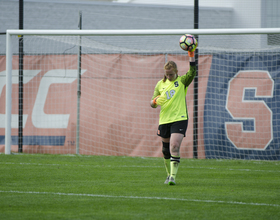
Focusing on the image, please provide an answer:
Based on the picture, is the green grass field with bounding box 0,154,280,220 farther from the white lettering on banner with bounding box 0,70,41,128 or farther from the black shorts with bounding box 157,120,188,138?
the white lettering on banner with bounding box 0,70,41,128

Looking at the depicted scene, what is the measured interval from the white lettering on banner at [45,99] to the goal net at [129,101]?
0.10 ft

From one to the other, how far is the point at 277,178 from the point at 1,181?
4868mm

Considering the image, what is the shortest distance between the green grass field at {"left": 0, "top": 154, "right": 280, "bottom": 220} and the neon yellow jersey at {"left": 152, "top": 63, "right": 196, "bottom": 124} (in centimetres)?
110

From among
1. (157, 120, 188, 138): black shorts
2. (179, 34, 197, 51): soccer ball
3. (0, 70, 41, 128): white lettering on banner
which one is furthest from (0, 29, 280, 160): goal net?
(157, 120, 188, 138): black shorts

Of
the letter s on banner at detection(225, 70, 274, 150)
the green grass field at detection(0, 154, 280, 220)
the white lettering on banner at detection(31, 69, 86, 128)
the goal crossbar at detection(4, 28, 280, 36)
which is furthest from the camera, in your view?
the white lettering on banner at detection(31, 69, 86, 128)

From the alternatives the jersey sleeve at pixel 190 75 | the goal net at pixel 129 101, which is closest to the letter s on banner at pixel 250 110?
the goal net at pixel 129 101

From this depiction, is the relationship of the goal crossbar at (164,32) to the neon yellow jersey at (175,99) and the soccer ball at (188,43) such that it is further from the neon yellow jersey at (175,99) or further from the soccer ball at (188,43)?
the neon yellow jersey at (175,99)

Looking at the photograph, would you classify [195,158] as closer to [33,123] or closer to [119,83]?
[119,83]

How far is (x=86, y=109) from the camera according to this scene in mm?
11945

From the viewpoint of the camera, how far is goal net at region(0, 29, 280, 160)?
1121cm

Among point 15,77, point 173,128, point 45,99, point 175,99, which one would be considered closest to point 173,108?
point 175,99

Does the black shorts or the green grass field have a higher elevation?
the black shorts

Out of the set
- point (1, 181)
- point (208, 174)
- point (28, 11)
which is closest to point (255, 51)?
point (208, 174)

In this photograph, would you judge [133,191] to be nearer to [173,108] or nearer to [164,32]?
[173,108]
